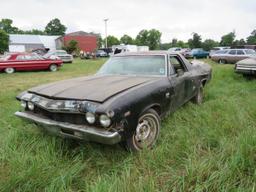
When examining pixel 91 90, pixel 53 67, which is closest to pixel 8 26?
pixel 53 67

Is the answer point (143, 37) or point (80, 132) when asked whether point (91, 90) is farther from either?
point (143, 37)

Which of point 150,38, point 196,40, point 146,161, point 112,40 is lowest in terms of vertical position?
point 146,161

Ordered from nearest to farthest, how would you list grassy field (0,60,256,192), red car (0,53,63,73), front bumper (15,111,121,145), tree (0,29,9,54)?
grassy field (0,60,256,192) → front bumper (15,111,121,145) → red car (0,53,63,73) → tree (0,29,9,54)

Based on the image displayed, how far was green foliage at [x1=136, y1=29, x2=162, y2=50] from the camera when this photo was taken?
71.9m

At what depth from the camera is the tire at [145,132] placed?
3.03 m

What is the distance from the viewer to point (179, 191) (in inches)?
89.6

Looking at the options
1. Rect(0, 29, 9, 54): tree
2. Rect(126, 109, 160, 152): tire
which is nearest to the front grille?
Rect(126, 109, 160, 152): tire

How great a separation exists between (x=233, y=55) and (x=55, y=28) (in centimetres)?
8107

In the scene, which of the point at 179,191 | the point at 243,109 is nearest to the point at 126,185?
the point at 179,191

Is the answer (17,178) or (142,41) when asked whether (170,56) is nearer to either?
(17,178)

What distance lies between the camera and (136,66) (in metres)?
A: 4.17

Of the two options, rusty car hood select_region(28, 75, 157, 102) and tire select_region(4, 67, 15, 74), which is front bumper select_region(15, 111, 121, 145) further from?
tire select_region(4, 67, 15, 74)

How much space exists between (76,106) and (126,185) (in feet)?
3.53

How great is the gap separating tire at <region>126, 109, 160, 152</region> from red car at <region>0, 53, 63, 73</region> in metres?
12.0
